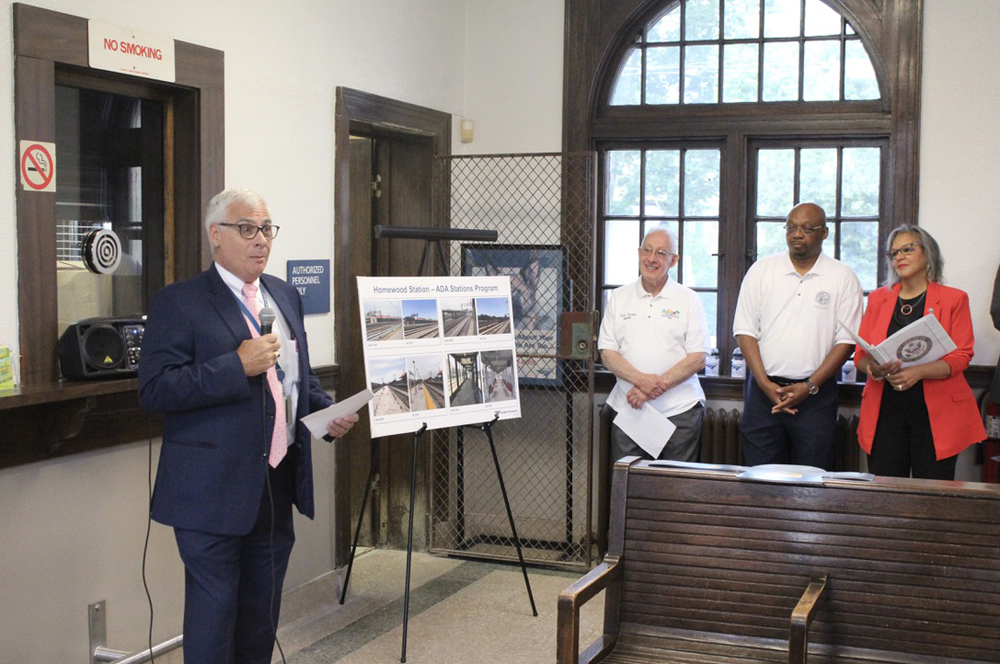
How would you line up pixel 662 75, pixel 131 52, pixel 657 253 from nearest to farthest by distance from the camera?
pixel 131 52 → pixel 657 253 → pixel 662 75

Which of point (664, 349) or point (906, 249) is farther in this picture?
point (664, 349)

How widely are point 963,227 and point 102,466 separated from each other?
12.8ft

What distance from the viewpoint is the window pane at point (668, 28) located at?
5297mm

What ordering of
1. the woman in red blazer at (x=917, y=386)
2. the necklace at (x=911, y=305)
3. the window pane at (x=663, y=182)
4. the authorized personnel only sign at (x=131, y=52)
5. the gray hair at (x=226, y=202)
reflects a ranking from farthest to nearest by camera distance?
the window pane at (x=663, y=182), the necklace at (x=911, y=305), the woman in red blazer at (x=917, y=386), the authorized personnel only sign at (x=131, y=52), the gray hair at (x=226, y=202)

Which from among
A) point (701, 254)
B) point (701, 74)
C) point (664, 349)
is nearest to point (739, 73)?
point (701, 74)

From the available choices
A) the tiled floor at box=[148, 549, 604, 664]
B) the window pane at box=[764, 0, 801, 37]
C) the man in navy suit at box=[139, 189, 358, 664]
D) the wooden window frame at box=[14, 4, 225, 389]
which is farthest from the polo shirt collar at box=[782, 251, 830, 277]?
the wooden window frame at box=[14, 4, 225, 389]

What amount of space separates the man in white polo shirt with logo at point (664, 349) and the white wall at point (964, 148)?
4.25 ft

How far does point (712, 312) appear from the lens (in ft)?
17.4

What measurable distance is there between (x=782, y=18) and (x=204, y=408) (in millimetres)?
3674

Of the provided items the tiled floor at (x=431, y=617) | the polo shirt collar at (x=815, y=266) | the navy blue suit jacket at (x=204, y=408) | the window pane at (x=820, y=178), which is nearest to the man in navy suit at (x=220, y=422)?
the navy blue suit jacket at (x=204, y=408)

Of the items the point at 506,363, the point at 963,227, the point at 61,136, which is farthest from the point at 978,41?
the point at 61,136

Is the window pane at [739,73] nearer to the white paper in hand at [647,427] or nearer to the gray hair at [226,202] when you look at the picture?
the white paper in hand at [647,427]

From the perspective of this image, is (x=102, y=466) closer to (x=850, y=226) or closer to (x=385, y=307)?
(x=385, y=307)

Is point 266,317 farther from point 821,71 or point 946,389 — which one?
point 821,71
